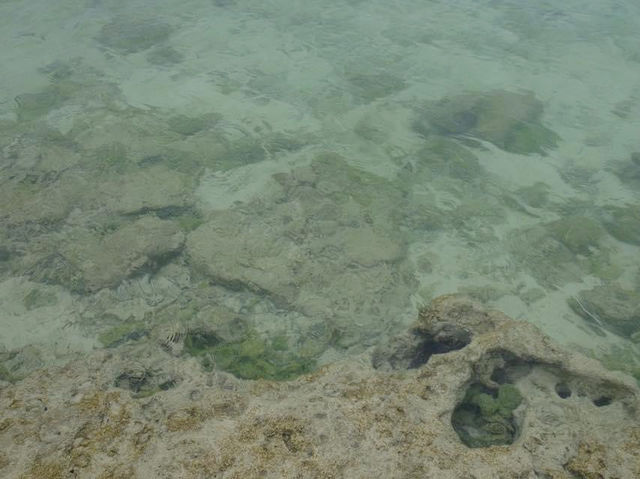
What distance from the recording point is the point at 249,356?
16.2 ft

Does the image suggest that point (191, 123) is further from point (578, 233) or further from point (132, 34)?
point (578, 233)

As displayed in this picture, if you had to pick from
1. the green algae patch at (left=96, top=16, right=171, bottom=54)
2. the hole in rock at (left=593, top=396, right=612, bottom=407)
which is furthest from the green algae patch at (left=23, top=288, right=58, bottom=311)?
the green algae patch at (left=96, top=16, right=171, bottom=54)

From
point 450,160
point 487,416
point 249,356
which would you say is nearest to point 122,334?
point 249,356

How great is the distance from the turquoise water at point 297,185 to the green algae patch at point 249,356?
0.08 ft

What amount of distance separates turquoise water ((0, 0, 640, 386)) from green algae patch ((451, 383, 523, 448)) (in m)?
1.54

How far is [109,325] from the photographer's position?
5.30m

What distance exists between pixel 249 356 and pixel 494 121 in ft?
21.0

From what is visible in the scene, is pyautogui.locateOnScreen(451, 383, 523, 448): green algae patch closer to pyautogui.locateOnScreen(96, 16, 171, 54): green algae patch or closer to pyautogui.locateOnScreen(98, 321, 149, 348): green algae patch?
pyautogui.locateOnScreen(98, 321, 149, 348): green algae patch

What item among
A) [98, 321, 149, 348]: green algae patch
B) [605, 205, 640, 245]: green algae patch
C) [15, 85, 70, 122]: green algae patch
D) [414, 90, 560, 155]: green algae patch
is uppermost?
[414, 90, 560, 155]: green algae patch

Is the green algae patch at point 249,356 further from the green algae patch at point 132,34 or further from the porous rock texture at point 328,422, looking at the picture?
the green algae patch at point 132,34

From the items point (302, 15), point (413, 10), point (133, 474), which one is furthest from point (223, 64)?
point (133, 474)

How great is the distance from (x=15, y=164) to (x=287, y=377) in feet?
17.6

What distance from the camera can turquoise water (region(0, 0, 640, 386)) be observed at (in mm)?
5473

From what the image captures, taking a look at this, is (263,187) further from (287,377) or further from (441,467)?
(441,467)
